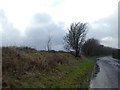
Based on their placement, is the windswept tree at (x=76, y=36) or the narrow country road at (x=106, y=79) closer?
the narrow country road at (x=106, y=79)

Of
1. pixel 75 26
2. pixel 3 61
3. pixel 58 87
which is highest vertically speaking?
pixel 75 26

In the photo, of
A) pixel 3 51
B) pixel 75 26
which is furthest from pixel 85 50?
pixel 3 51

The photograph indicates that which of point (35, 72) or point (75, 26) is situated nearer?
point (35, 72)

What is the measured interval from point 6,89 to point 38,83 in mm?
3106

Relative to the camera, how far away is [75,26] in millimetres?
72938

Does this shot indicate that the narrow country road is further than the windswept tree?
No

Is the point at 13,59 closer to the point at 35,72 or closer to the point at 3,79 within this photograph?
the point at 35,72

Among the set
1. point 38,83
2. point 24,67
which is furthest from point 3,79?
point 24,67

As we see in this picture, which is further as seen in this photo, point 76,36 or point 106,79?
point 76,36

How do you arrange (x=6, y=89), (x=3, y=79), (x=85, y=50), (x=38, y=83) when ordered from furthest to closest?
1. (x=85, y=50)
2. (x=38, y=83)
3. (x=3, y=79)
4. (x=6, y=89)

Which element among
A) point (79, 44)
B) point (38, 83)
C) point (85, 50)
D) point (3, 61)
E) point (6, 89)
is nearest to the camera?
point (6, 89)

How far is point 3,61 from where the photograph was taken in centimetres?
1803

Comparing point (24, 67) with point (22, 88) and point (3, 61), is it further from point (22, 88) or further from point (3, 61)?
point (22, 88)

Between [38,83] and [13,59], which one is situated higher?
[13,59]
